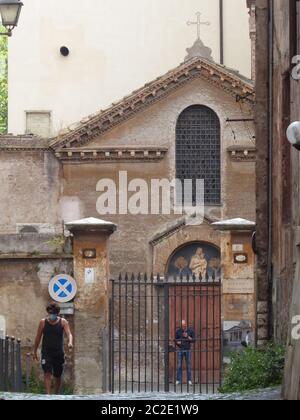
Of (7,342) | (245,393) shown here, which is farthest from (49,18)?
(245,393)

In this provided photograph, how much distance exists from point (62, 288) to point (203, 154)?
540 inches

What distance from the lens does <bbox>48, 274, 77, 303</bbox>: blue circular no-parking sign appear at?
25.2 meters

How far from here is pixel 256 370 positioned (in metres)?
17.8

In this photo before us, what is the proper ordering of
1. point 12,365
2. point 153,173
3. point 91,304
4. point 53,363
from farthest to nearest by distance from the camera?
point 153,173, point 91,304, point 53,363, point 12,365

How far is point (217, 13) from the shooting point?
49.7 m

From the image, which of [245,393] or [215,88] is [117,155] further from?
[245,393]

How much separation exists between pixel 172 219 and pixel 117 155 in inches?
79.1

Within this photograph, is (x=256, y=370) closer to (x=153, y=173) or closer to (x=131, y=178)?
(x=131, y=178)

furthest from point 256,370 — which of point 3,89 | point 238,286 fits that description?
point 3,89

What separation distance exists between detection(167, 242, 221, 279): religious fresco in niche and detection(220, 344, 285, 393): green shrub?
58.2 feet

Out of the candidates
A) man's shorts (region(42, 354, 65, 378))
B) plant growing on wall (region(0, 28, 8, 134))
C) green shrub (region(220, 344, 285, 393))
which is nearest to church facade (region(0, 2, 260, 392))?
man's shorts (region(42, 354, 65, 378))

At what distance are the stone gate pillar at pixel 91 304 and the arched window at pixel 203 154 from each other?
1326 cm

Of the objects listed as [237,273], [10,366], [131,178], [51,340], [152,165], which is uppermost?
[152,165]

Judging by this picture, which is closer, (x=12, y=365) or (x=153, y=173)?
(x=12, y=365)
